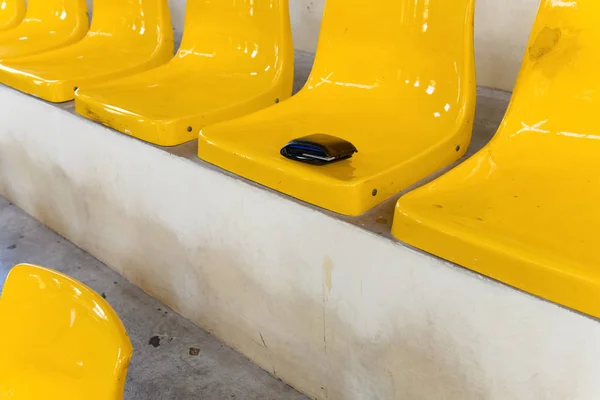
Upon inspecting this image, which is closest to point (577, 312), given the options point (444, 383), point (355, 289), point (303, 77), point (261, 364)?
point (444, 383)

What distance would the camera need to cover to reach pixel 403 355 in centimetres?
112

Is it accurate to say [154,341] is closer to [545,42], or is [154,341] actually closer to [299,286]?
[299,286]

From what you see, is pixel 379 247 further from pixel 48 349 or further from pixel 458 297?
pixel 48 349

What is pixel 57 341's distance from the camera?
69cm

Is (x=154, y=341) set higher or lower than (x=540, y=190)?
lower

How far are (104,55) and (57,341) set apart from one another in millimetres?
1669

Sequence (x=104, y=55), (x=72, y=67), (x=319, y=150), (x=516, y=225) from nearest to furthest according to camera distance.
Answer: (x=516, y=225) < (x=319, y=150) < (x=72, y=67) < (x=104, y=55)

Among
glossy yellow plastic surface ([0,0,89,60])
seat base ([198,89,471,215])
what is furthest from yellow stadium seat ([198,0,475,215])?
glossy yellow plastic surface ([0,0,89,60])

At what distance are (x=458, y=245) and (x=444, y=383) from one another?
0.96ft

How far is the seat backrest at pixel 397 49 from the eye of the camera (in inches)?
51.1

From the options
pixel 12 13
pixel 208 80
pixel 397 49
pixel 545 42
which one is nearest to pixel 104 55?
pixel 208 80

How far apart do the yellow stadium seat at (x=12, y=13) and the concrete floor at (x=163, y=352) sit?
1.38 m

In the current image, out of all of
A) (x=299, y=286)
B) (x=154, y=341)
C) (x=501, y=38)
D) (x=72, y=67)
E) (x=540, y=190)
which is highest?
(x=501, y=38)

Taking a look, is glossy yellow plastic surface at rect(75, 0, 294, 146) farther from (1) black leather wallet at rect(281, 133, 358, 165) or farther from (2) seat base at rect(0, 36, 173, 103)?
(1) black leather wallet at rect(281, 133, 358, 165)
